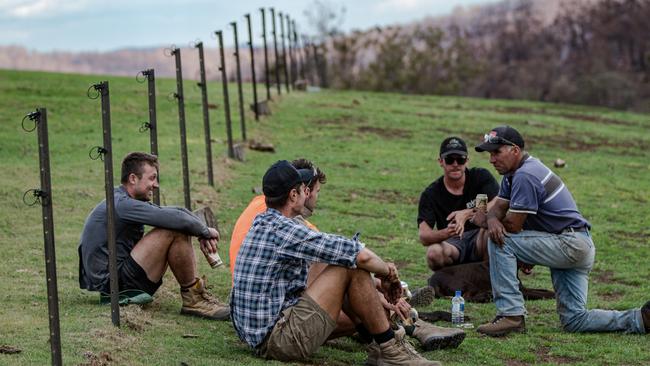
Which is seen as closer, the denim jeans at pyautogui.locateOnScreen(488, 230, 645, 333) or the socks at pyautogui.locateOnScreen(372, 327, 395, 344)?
the socks at pyautogui.locateOnScreen(372, 327, 395, 344)

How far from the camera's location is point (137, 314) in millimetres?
8398

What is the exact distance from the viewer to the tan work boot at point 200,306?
29.0 ft

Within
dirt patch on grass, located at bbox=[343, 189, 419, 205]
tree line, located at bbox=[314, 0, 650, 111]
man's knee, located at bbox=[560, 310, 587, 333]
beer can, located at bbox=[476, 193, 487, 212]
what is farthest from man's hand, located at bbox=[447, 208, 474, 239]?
tree line, located at bbox=[314, 0, 650, 111]

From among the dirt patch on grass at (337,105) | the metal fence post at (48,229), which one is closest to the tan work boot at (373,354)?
the metal fence post at (48,229)

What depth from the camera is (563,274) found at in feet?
29.4

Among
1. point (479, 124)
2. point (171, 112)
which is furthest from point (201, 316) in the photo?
point (479, 124)

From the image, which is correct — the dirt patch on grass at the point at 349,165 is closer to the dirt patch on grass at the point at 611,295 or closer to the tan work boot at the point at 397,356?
the dirt patch on grass at the point at 611,295

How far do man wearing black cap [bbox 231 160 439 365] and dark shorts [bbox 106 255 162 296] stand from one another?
1498 millimetres

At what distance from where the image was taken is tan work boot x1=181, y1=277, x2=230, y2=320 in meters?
8.84

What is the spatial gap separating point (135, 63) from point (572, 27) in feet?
243

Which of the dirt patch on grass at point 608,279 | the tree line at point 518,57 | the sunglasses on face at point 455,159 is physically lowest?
the dirt patch on grass at point 608,279

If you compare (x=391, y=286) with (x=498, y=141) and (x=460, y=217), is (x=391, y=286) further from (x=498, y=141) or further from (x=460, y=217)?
(x=460, y=217)

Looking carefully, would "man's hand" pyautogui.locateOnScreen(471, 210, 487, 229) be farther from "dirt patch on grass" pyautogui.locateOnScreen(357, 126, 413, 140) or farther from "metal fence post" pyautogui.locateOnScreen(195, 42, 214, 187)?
"dirt patch on grass" pyautogui.locateOnScreen(357, 126, 413, 140)

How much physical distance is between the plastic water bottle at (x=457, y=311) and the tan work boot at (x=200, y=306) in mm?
1943
